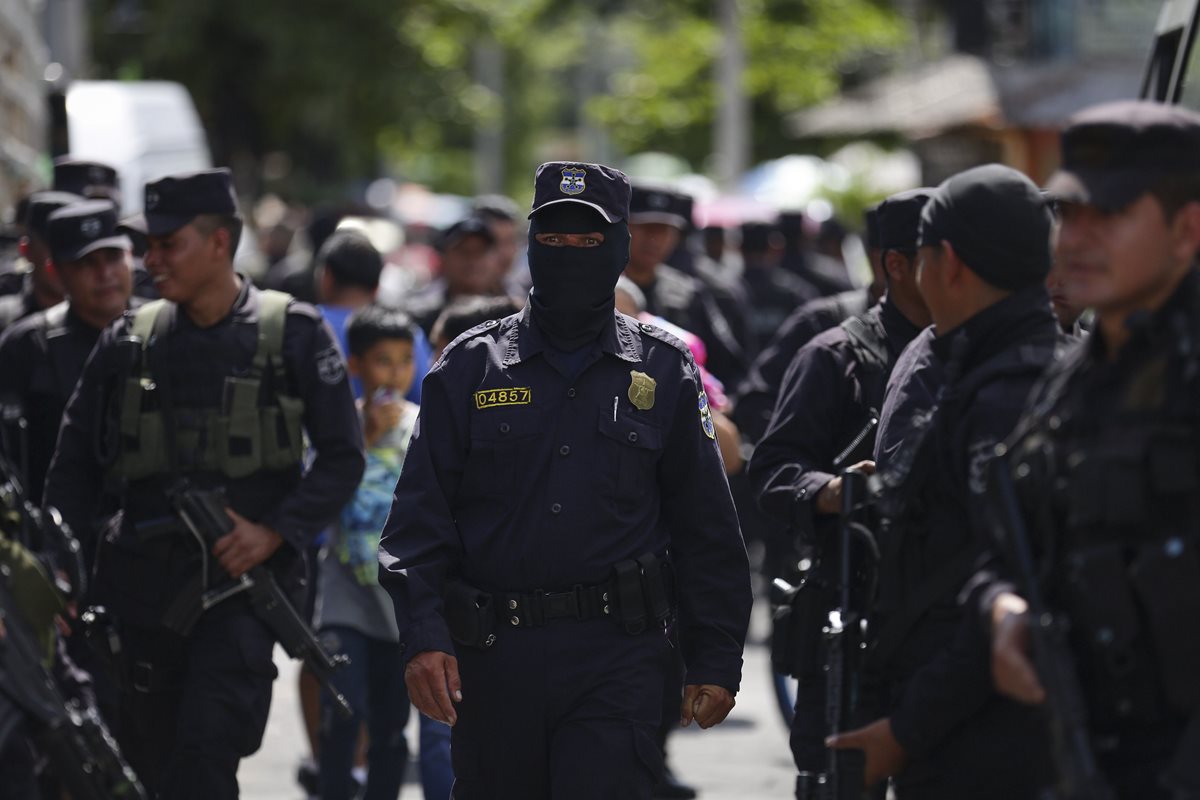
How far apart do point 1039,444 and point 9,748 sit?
2480mm

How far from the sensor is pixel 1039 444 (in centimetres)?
362

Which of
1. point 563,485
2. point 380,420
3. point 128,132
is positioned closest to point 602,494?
point 563,485

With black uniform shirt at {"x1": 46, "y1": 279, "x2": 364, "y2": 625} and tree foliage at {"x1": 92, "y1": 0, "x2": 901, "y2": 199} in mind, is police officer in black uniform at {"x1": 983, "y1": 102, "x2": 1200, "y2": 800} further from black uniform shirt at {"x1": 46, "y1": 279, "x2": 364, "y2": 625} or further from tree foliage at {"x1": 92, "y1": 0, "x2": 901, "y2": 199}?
tree foliage at {"x1": 92, "y1": 0, "x2": 901, "y2": 199}

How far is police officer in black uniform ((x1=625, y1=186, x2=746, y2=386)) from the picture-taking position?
9008 mm

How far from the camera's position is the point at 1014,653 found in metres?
3.56

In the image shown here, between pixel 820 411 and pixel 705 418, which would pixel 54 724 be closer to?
pixel 705 418

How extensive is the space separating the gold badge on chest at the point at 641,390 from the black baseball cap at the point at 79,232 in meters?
2.49

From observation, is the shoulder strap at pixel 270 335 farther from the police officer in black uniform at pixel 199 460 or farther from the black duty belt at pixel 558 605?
the black duty belt at pixel 558 605

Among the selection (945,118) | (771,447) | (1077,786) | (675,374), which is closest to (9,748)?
(675,374)

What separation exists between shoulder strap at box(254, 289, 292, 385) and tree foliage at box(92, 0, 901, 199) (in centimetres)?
2199

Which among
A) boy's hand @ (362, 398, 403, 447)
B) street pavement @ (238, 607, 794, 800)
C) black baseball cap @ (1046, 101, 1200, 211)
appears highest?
black baseball cap @ (1046, 101, 1200, 211)

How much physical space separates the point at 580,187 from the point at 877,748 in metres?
1.55

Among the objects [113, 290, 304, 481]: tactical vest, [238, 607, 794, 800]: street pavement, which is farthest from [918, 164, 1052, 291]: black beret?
[238, 607, 794, 800]: street pavement

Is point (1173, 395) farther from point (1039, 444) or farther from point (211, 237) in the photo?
point (211, 237)
